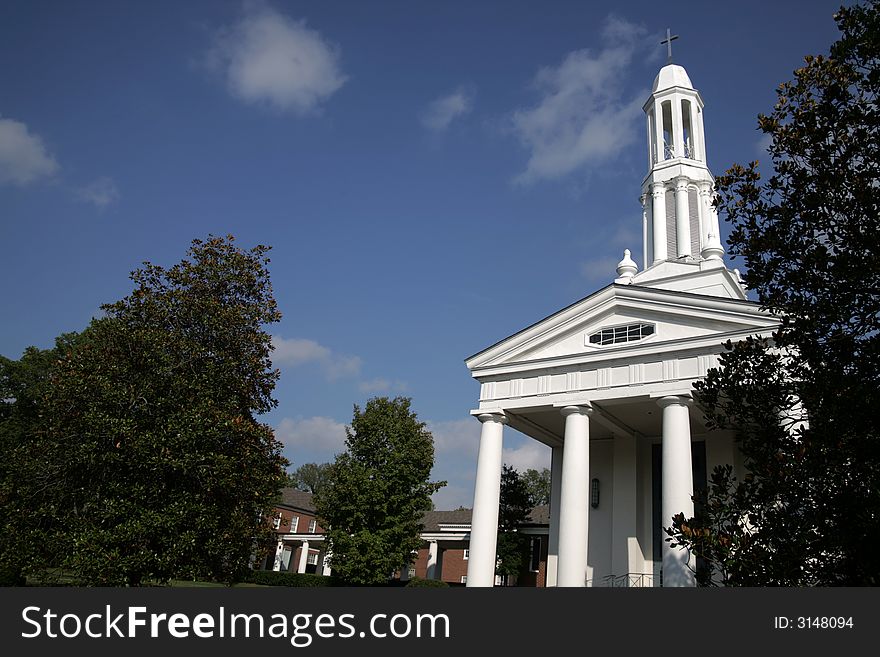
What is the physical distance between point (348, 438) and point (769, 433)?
29539mm

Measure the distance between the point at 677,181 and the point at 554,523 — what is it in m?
17.5

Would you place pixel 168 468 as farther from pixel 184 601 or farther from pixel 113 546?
pixel 184 601

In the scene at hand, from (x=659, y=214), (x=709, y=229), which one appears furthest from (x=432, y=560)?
(x=709, y=229)

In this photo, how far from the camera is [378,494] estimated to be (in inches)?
1304

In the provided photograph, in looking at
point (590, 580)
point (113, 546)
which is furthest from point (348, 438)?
point (113, 546)

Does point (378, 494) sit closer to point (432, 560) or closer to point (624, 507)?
point (624, 507)

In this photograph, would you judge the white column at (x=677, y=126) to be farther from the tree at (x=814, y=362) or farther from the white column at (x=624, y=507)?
the tree at (x=814, y=362)

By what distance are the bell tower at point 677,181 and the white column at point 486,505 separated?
1246cm

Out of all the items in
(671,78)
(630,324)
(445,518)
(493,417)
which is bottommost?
(445,518)

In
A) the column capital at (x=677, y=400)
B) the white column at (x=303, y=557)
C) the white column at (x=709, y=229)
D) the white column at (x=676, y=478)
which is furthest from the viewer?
the white column at (x=303, y=557)

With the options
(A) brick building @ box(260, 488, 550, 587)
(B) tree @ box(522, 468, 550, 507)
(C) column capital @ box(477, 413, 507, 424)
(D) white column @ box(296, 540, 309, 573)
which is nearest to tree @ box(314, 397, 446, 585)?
(A) brick building @ box(260, 488, 550, 587)

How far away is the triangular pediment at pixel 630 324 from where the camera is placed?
71.5 feet

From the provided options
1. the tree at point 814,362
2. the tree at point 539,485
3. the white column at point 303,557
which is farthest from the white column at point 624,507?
the tree at point 539,485

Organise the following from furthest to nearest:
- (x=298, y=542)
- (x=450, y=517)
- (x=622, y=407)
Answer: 1. (x=298, y=542)
2. (x=450, y=517)
3. (x=622, y=407)
